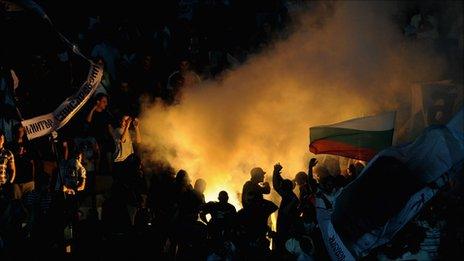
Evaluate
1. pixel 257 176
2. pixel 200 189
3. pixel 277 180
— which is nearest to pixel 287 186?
pixel 277 180

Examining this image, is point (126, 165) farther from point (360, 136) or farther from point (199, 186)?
point (360, 136)

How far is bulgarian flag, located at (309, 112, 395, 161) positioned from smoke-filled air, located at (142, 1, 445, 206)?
1843mm

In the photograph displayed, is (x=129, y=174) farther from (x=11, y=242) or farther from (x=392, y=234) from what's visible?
(x=392, y=234)

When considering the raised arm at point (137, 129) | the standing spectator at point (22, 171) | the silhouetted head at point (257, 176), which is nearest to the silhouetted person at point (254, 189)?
the silhouetted head at point (257, 176)

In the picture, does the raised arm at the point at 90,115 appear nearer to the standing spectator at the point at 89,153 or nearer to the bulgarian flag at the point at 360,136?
the standing spectator at the point at 89,153

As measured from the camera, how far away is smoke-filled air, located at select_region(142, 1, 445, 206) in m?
14.0

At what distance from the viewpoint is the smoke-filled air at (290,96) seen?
14.0 m

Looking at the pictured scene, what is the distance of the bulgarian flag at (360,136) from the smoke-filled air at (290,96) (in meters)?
1.84

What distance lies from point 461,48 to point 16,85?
8.40m

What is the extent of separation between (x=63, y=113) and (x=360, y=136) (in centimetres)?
369

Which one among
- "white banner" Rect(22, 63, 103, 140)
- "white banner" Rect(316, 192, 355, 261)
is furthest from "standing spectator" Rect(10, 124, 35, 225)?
"white banner" Rect(316, 192, 355, 261)

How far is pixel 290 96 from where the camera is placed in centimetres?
1495

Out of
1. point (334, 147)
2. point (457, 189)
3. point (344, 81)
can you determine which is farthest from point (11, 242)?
point (344, 81)

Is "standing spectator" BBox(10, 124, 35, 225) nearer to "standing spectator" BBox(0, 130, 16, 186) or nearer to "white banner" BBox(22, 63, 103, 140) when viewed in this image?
"standing spectator" BBox(0, 130, 16, 186)
